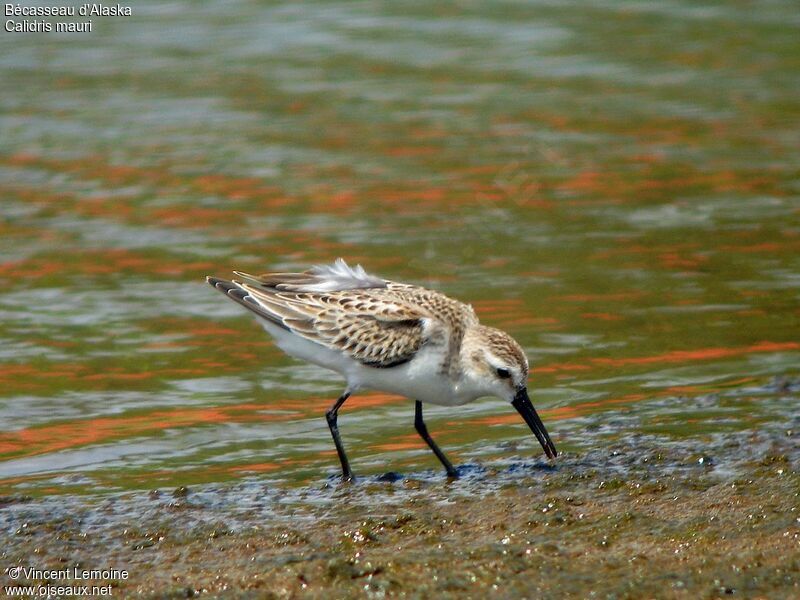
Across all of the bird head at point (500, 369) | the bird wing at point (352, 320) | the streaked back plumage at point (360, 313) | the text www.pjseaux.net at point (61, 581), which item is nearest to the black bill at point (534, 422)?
the bird head at point (500, 369)

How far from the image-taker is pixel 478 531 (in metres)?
7.11

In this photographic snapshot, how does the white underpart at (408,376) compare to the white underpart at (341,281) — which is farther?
the white underpart at (341,281)

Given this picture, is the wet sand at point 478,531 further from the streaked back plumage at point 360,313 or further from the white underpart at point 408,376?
the streaked back plumage at point 360,313

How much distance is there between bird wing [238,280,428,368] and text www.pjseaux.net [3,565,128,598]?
7.33 ft

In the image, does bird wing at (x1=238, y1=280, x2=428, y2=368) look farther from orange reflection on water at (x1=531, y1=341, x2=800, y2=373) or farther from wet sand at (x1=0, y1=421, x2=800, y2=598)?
orange reflection on water at (x1=531, y1=341, x2=800, y2=373)

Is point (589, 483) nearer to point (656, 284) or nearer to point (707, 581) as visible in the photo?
point (707, 581)

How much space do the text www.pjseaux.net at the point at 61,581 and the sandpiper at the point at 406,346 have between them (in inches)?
81.2

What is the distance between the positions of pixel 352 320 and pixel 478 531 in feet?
6.47

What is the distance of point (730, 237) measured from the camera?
1411 cm

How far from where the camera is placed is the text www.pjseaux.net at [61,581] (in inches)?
260

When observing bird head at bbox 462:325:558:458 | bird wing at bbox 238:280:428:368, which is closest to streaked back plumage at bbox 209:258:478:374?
bird wing at bbox 238:280:428:368

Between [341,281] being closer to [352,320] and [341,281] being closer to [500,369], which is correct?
[352,320]

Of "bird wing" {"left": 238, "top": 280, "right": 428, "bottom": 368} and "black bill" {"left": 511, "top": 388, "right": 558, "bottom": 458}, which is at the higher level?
"bird wing" {"left": 238, "top": 280, "right": 428, "bottom": 368}

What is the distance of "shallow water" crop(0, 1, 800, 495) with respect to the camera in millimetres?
9930
